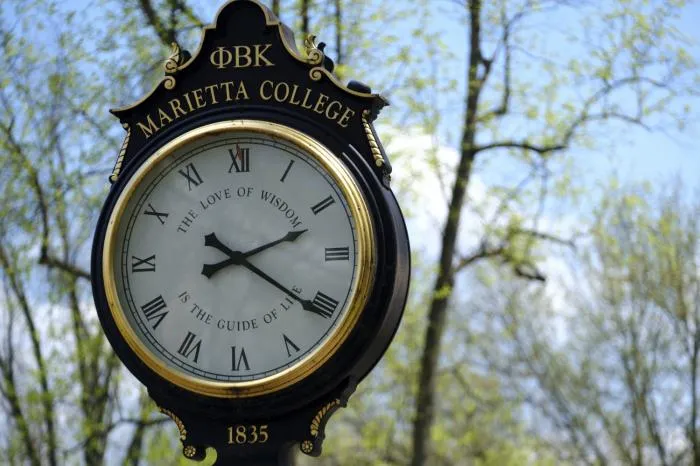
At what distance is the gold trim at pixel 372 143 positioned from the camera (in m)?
4.05

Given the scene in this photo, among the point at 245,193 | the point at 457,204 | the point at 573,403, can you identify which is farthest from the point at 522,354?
the point at 245,193

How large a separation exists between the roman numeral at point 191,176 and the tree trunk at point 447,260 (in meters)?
10.0

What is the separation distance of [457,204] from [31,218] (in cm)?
453

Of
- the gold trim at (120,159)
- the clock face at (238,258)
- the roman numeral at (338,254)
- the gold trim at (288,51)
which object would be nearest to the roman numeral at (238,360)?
the clock face at (238,258)

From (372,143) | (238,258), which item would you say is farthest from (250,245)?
(372,143)

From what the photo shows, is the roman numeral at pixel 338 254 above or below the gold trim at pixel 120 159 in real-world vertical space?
below

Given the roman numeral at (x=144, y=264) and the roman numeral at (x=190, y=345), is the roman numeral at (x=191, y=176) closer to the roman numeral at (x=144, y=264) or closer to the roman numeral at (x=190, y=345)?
the roman numeral at (x=144, y=264)

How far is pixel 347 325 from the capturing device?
387 cm

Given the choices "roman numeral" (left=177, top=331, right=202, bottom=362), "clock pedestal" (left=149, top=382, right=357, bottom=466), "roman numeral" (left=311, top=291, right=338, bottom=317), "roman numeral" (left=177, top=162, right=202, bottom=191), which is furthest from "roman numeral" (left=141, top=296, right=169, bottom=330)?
"roman numeral" (left=311, top=291, right=338, bottom=317)

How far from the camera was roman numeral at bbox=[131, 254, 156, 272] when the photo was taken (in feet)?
13.6

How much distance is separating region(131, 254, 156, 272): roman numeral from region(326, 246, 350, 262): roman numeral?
565mm

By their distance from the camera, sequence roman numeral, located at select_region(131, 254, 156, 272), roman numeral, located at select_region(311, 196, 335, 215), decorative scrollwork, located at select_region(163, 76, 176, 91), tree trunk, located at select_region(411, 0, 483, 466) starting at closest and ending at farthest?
roman numeral, located at select_region(311, 196, 335, 215), roman numeral, located at select_region(131, 254, 156, 272), decorative scrollwork, located at select_region(163, 76, 176, 91), tree trunk, located at select_region(411, 0, 483, 466)

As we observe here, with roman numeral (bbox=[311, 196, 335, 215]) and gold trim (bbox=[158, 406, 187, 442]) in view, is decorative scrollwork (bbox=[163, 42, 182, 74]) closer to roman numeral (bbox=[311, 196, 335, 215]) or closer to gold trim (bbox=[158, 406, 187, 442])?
roman numeral (bbox=[311, 196, 335, 215])

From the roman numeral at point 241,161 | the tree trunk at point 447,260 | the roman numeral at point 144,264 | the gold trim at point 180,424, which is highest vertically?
the tree trunk at point 447,260
